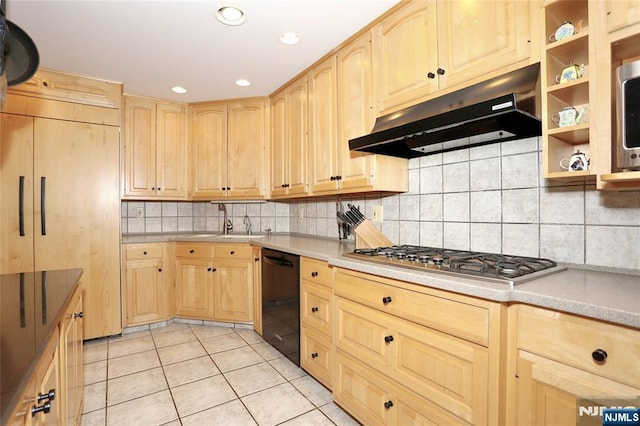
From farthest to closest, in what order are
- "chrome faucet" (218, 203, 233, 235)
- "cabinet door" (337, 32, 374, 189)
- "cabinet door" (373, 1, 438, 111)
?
1. "chrome faucet" (218, 203, 233, 235)
2. "cabinet door" (337, 32, 374, 189)
3. "cabinet door" (373, 1, 438, 111)

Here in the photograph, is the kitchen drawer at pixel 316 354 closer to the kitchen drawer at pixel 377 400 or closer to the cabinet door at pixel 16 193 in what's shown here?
the kitchen drawer at pixel 377 400

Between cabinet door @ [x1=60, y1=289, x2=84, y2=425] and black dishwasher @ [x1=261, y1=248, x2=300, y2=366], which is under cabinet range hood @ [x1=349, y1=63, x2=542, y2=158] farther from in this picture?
cabinet door @ [x1=60, y1=289, x2=84, y2=425]

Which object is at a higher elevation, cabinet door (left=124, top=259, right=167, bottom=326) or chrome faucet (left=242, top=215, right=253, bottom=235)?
chrome faucet (left=242, top=215, right=253, bottom=235)

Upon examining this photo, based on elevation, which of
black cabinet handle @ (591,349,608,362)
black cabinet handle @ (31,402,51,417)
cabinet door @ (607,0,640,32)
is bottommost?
black cabinet handle @ (31,402,51,417)

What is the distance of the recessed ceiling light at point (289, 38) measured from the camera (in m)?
2.12

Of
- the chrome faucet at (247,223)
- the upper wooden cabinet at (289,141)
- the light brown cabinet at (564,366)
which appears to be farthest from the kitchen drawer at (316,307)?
the chrome faucet at (247,223)

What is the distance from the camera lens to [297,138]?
9.23 feet

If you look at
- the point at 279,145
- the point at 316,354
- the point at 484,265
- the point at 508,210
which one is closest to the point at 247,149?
the point at 279,145

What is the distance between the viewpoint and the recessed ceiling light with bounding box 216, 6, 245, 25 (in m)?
1.85

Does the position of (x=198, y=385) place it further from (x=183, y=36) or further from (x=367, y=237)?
(x=183, y=36)

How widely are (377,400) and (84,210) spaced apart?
2805 millimetres

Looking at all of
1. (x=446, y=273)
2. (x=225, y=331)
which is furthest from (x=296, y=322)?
(x=446, y=273)

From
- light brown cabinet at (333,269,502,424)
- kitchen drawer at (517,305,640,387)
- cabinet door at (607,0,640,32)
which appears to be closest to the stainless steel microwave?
cabinet door at (607,0,640,32)

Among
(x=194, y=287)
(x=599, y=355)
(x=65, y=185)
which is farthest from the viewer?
(x=194, y=287)
